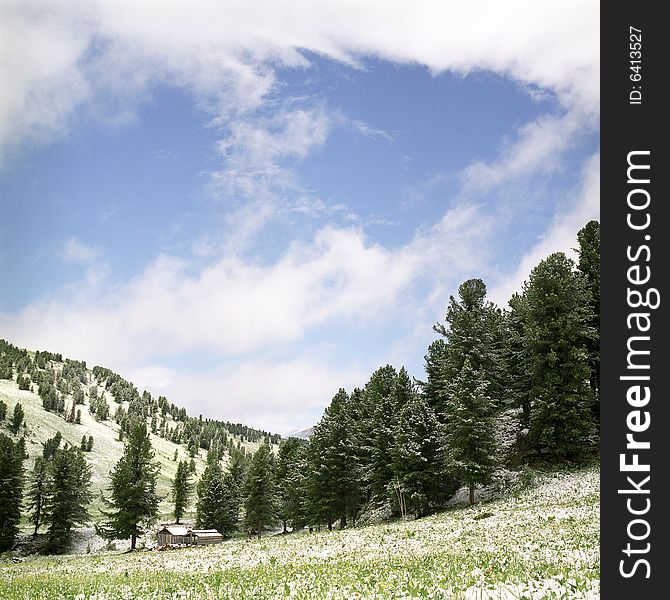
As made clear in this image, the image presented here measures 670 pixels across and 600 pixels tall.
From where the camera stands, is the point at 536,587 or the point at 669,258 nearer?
the point at 669,258

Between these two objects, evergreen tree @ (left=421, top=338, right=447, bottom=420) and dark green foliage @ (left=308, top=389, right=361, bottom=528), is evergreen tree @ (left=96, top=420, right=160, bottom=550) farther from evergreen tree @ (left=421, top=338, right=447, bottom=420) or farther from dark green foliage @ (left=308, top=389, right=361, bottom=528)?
evergreen tree @ (left=421, top=338, right=447, bottom=420)

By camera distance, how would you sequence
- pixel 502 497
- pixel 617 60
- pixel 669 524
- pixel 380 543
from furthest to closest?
pixel 502 497 < pixel 380 543 < pixel 617 60 < pixel 669 524

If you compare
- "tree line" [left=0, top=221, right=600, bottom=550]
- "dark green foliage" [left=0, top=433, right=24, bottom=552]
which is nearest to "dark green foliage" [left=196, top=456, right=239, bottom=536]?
"tree line" [left=0, top=221, right=600, bottom=550]

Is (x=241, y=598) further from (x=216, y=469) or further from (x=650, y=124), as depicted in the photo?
(x=216, y=469)

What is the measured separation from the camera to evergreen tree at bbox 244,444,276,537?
67750 millimetres

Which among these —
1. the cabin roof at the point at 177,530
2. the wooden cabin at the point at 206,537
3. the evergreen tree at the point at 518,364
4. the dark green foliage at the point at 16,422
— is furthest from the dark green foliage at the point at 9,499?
the dark green foliage at the point at 16,422

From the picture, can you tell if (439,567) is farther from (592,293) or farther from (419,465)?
(592,293)

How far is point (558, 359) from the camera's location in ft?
136

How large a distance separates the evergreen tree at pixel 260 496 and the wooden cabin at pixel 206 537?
700cm

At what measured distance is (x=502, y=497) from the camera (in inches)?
1471

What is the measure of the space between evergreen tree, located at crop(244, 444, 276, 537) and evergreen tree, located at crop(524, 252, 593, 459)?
38180 millimetres

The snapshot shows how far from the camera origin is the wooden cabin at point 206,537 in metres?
70.8

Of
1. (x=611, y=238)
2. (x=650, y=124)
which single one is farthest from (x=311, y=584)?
(x=650, y=124)

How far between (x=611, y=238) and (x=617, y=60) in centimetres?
285
